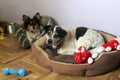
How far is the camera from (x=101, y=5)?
87.9 inches

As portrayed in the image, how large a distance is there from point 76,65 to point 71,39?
20.9 inches

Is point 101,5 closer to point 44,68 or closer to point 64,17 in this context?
point 64,17

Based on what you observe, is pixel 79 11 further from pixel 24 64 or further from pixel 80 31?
pixel 24 64

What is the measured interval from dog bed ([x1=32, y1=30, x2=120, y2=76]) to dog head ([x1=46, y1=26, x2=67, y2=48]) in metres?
0.16

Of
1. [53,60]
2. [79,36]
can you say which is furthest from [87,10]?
[53,60]

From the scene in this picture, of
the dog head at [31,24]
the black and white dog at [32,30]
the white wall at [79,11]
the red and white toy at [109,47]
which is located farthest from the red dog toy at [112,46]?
the dog head at [31,24]

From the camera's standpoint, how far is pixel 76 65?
72.1 inches

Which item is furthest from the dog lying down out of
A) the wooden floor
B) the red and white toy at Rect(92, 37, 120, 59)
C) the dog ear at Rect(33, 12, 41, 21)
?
the dog ear at Rect(33, 12, 41, 21)

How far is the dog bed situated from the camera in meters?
1.83

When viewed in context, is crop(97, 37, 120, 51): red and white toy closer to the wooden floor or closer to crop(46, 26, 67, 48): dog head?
the wooden floor

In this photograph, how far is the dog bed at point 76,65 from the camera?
1829mm

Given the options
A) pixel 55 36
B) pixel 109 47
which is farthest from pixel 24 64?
pixel 109 47

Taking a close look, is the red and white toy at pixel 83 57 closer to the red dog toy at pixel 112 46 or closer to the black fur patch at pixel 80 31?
the red dog toy at pixel 112 46

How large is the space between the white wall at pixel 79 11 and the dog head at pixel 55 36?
0.35 metres
